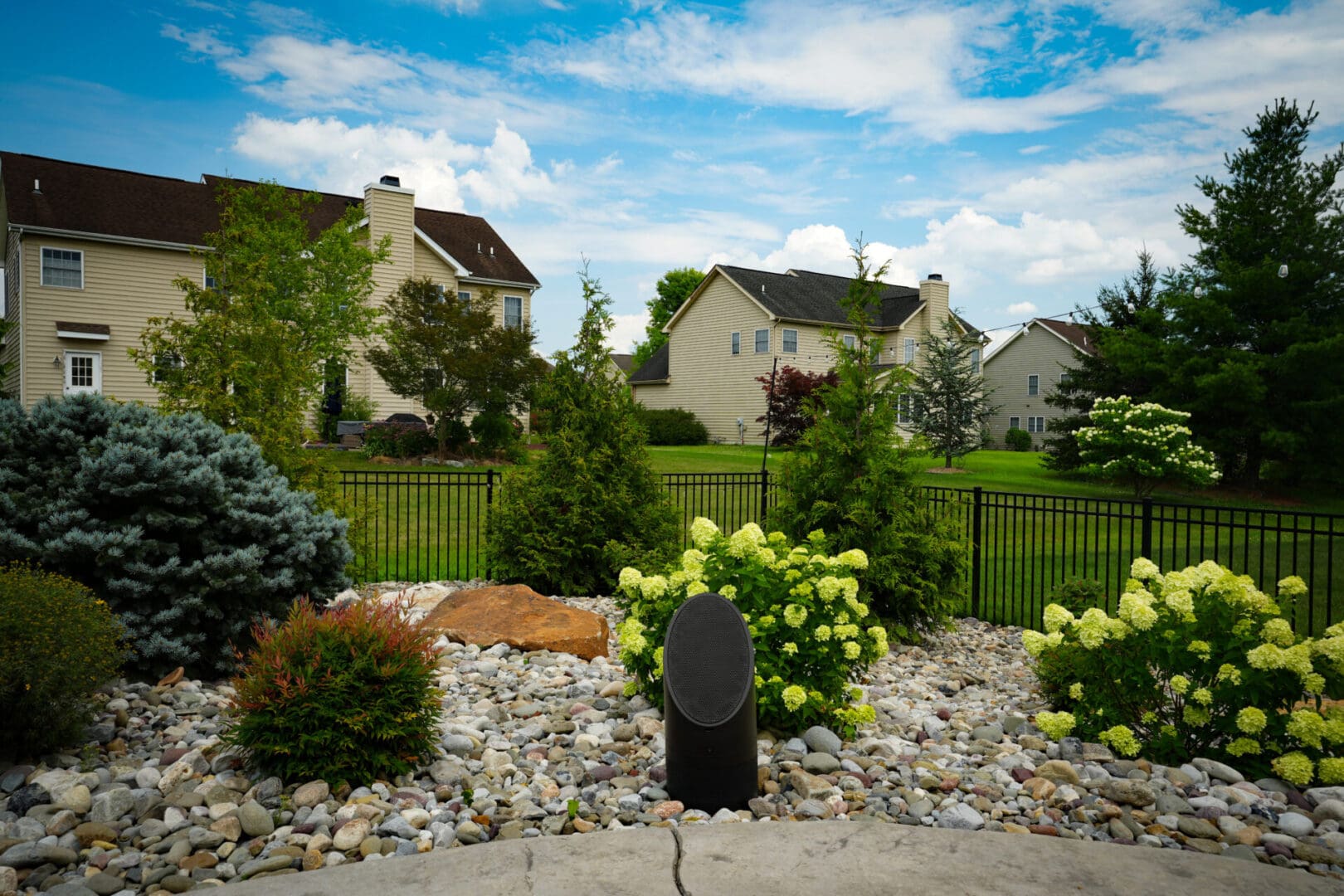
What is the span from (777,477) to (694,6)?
6.19 m

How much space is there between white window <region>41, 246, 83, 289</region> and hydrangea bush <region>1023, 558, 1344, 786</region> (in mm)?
28344

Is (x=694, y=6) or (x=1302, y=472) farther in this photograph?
(x=1302, y=472)

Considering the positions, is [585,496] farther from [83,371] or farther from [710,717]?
[83,371]

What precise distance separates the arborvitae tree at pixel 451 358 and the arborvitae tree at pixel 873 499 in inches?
558

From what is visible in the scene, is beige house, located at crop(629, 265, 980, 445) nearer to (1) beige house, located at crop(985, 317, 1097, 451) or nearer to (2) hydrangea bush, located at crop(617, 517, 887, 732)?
(1) beige house, located at crop(985, 317, 1097, 451)

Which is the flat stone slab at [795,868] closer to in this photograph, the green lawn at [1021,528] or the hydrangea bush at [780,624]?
the hydrangea bush at [780,624]

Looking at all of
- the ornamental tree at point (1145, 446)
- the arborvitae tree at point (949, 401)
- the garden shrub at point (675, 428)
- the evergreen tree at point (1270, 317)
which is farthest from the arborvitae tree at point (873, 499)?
the garden shrub at point (675, 428)

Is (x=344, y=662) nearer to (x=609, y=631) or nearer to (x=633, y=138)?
(x=609, y=631)

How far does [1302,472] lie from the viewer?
19.6 m

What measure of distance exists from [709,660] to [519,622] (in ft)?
9.72

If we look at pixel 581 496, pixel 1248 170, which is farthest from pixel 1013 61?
pixel 1248 170

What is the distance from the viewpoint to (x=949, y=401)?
2520cm

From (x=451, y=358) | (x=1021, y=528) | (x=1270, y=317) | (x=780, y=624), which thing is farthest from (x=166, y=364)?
(x=1270, y=317)

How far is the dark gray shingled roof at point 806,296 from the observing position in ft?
110
